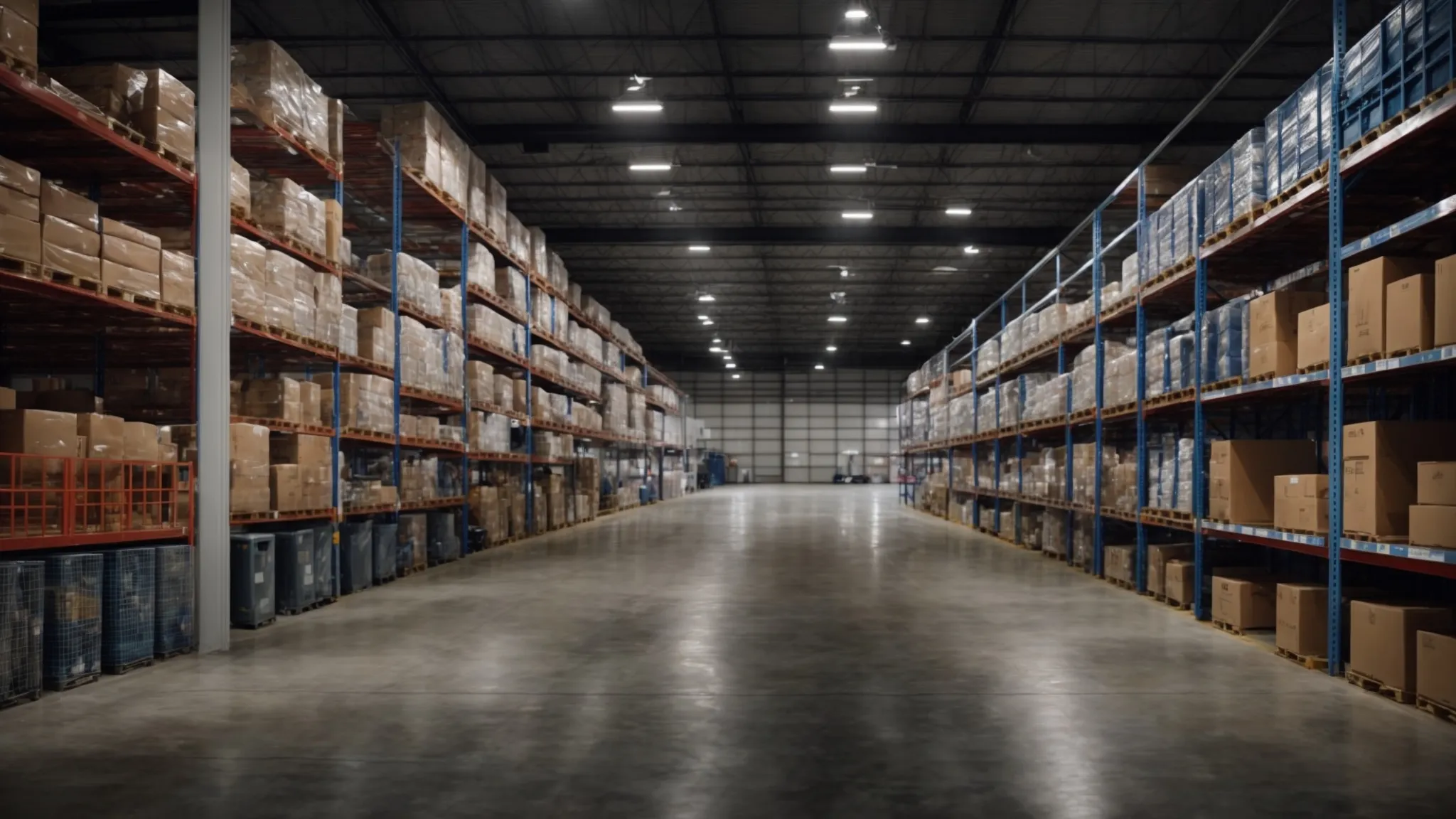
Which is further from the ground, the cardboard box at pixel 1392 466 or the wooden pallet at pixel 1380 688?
the cardboard box at pixel 1392 466

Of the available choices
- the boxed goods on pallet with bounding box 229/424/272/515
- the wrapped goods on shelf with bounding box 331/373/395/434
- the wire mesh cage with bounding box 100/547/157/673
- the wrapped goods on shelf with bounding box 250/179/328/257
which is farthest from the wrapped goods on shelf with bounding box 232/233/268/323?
the wire mesh cage with bounding box 100/547/157/673

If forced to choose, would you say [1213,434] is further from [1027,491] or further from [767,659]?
[767,659]

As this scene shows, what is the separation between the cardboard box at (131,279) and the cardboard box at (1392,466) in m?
7.78

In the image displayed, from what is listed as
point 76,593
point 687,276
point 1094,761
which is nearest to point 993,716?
point 1094,761

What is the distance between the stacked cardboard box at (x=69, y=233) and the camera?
5516mm

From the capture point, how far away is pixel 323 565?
28.7ft

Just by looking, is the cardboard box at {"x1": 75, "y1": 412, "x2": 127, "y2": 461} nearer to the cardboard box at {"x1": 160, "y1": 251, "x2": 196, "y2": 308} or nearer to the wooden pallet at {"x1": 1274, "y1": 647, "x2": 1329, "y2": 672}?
the cardboard box at {"x1": 160, "y1": 251, "x2": 196, "y2": 308}

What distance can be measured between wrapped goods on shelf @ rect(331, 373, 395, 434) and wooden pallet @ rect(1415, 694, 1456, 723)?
30.1 feet

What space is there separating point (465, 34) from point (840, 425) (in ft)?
125

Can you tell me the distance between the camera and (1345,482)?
221 inches

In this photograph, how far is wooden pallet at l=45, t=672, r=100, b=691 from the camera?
5.35m

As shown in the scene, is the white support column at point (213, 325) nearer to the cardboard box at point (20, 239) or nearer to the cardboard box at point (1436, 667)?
the cardboard box at point (20, 239)

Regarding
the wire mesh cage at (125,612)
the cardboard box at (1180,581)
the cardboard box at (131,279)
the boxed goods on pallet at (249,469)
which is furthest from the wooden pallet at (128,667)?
the cardboard box at (1180,581)

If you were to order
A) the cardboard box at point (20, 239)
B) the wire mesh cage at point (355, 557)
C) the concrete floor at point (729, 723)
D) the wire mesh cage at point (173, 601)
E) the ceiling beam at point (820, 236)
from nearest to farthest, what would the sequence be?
the concrete floor at point (729, 723) < the cardboard box at point (20, 239) < the wire mesh cage at point (173, 601) < the wire mesh cage at point (355, 557) < the ceiling beam at point (820, 236)
